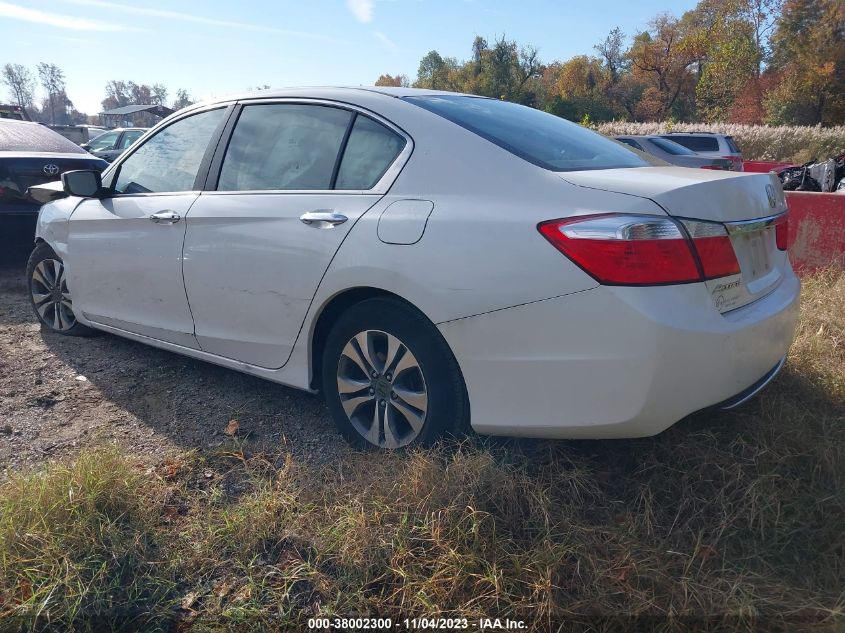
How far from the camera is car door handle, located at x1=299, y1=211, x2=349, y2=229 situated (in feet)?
9.25

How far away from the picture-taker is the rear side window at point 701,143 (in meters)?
16.0

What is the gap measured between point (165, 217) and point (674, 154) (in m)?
12.4

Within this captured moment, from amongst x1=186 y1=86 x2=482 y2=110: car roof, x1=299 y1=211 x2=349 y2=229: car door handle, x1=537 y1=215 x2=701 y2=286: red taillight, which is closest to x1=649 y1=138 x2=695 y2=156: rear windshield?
x1=186 y1=86 x2=482 y2=110: car roof

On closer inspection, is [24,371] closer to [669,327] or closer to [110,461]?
[110,461]

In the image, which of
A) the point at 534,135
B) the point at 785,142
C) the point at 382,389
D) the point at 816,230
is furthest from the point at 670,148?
the point at 785,142

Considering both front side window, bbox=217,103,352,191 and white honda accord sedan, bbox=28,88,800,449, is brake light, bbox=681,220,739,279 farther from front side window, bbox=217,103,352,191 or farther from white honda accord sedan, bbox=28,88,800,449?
front side window, bbox=217,103,352,191

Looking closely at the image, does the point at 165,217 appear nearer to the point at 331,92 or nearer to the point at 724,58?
the point at 331,92

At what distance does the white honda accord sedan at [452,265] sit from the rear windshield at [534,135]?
20 millimetres

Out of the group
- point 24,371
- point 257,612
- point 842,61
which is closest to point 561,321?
point 257,612

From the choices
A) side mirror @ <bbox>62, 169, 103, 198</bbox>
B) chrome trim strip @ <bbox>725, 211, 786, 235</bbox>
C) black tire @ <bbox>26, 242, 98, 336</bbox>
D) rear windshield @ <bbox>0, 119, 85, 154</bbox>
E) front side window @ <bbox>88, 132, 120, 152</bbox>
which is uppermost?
front side window @ <bbox>88, 132, 120, 152</bbox>

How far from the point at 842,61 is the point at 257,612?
161 feet

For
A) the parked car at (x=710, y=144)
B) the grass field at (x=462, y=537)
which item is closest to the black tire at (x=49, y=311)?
the grass field at (x=462, y=537)

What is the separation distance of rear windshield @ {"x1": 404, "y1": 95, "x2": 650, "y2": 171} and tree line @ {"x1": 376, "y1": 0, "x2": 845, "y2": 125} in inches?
1164

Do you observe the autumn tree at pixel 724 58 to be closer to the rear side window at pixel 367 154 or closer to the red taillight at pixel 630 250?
the rear side window at pixel 367 154
